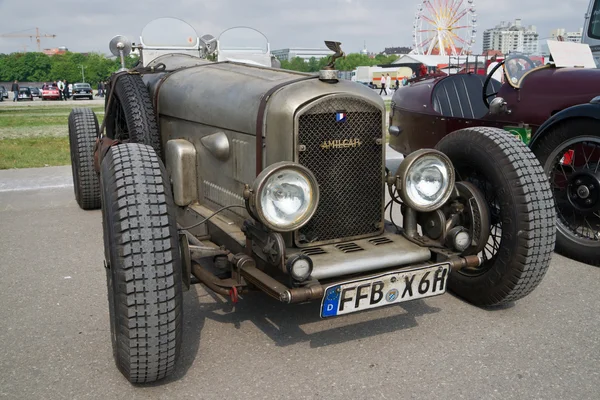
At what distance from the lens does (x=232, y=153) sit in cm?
364

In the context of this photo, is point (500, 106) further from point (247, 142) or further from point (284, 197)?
point (284, 197)

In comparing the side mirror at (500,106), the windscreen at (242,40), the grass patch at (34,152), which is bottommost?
the grass patch at (34,152)

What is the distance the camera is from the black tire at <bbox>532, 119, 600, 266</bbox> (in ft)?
15.2

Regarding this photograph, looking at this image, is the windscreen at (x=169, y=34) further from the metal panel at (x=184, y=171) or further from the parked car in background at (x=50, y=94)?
the parked car in background at (x=50, y=94)

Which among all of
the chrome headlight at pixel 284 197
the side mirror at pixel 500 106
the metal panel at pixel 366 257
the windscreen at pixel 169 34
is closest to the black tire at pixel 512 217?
the metal panel at pixel 366 257

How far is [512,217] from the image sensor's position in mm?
3428

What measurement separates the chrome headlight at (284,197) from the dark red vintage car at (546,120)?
2764 mm

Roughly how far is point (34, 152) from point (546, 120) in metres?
9.00

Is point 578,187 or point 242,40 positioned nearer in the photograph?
point 578,187

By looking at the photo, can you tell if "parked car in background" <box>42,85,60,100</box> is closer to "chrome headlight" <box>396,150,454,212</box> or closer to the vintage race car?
the vintage race car

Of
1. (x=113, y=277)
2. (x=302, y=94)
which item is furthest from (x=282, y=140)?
(x=113, y=277)

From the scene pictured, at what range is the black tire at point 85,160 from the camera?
6.18m

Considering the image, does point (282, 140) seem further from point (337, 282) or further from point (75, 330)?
point (75, 330)

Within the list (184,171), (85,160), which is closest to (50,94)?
(85,160)
